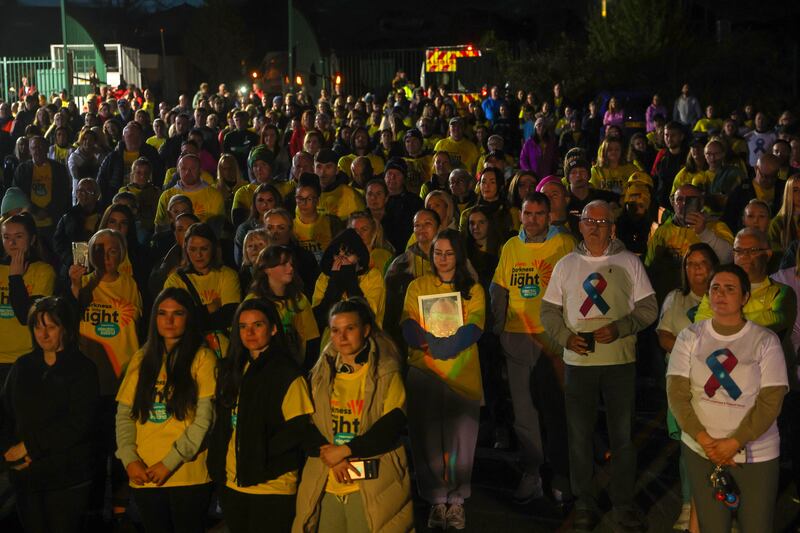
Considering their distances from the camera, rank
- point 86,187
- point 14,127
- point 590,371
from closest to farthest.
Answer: point 590,371
point 86,187
point 14,127

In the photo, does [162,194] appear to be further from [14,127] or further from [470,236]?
[14,127]

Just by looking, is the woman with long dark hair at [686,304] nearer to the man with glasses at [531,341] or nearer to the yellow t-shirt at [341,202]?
the man with glasses at [531,341]

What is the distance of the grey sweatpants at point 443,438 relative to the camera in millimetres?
7168

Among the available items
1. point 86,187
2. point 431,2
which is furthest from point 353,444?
point 431,2

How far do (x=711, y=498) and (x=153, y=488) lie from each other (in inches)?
113

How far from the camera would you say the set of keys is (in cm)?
579

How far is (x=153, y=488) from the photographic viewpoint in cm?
599

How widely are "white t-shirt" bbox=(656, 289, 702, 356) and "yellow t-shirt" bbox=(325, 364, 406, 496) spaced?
2.06m

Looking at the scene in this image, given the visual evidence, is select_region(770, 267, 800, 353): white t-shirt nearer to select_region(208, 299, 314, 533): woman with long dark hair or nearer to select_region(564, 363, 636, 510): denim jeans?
select_region(564, 363, 636, 510): denim jeans

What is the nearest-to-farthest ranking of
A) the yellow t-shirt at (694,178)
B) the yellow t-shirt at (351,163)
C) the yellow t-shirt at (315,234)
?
the yellow t-shirt at (315,234)
the yellow t-shirt at (694,178)
the yellow t-shirt at (351,163)

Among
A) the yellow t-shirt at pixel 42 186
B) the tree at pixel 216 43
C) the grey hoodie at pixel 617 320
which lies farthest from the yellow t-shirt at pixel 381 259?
the tree at pixel 216 43

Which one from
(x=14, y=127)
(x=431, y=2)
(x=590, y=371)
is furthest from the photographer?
(x=431, y=2)

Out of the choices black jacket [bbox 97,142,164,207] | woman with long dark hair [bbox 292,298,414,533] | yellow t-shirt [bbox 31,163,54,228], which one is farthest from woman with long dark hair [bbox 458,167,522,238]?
→ yellow t-shirt [bbox 31,163,54,228]

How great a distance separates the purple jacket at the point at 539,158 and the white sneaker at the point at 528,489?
7497mm
